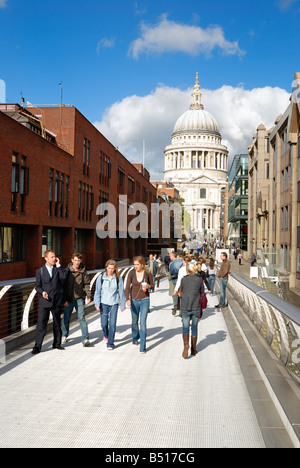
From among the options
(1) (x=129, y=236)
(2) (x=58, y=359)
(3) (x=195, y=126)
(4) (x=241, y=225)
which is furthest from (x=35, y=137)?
(3) (x=195, y=126)

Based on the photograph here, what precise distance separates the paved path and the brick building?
583 inches

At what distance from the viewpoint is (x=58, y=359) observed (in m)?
8.05

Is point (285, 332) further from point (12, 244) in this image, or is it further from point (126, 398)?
point (12, 244)

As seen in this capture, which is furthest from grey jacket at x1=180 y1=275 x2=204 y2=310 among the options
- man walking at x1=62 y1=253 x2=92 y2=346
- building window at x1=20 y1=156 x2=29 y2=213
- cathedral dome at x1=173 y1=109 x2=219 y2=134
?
cathedral dome at x1=173 y1=109 x2=219 y2=134

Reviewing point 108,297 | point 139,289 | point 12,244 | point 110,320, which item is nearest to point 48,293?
point 108,297

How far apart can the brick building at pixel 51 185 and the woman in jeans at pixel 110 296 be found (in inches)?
543

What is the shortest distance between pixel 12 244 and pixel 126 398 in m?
20.1

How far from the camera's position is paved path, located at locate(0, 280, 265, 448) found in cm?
482

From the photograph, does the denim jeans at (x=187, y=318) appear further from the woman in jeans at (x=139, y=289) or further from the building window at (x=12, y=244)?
the building window at (x=12, y=244)

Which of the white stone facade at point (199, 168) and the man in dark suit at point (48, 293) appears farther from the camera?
the white stone facade at point (199, 168)

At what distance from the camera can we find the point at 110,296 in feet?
28.8

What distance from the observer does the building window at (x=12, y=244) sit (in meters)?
23.9

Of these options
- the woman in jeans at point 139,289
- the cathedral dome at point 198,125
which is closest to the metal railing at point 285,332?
the woman in jeans at point 139,289

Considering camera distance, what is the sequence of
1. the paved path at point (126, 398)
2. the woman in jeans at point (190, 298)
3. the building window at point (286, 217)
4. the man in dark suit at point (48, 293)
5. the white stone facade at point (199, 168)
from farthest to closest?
1. the white stone facade at point (199, 168)
2. the building window at point (286, 217)
3. the man in dark suit at point (48, 293)
4. the woman in jeans at point (190, 298)
5. the paved path at point (126, 398)
